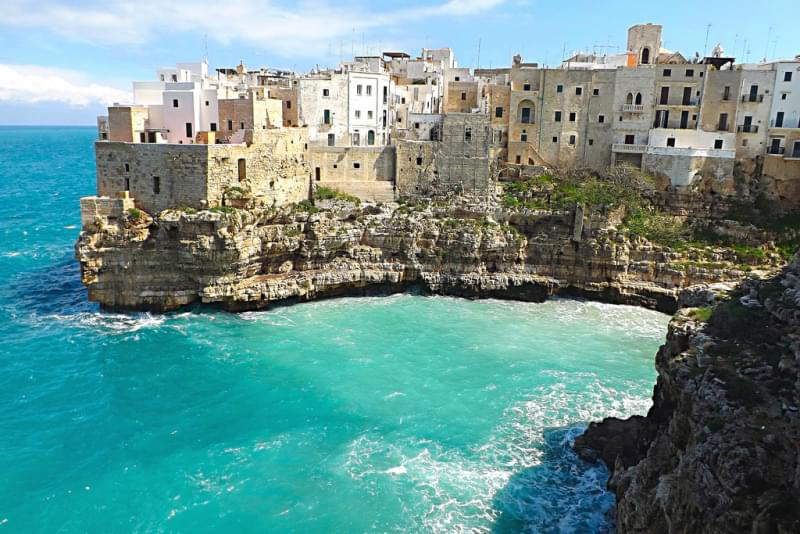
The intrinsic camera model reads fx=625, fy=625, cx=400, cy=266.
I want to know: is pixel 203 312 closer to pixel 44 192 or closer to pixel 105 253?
pixel 105 253

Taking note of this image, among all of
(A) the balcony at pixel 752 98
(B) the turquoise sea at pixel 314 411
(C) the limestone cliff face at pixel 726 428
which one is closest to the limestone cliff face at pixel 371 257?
(B) the turquoise sea at pixel 314 411

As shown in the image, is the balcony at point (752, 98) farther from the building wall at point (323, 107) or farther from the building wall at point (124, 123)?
the building wall at point (124, 123)

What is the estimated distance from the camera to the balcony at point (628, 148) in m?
43.8

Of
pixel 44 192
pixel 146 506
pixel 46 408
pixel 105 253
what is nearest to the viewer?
pixel 146 506

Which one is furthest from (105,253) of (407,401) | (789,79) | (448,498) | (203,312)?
(789,79)

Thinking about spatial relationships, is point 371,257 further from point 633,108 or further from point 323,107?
point 633,108

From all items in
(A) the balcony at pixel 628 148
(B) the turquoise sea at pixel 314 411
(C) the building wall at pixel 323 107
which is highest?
(C) the building wall at pixel 323 107

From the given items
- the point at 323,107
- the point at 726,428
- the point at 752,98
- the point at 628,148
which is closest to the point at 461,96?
the point at 323,107

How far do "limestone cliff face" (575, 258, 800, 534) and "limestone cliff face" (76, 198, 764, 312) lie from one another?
684 inches

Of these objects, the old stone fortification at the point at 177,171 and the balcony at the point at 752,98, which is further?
the balcony at the point at 752,98

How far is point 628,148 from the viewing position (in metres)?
44.2

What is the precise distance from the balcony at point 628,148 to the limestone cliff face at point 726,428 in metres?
24.4

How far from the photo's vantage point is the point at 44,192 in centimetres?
7362

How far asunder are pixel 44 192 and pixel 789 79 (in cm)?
7502
